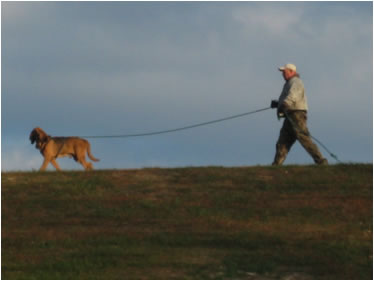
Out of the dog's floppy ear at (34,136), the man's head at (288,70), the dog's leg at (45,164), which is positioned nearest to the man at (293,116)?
the man's head at (288,70)

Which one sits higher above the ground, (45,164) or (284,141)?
(45,164)

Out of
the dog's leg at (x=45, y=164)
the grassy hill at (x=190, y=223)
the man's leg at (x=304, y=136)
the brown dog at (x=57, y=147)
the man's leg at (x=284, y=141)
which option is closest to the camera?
the grassy hill at (x=190, y=223)

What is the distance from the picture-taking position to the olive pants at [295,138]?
19.3 meters

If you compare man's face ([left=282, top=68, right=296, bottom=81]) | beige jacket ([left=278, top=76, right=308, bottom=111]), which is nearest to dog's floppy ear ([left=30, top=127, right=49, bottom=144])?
beige jacket ([left=278, top=76, right=308, bottom=111])

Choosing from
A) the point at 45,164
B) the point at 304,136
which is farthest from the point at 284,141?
the point at 45,164

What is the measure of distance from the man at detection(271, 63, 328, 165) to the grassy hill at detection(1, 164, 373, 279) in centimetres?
70

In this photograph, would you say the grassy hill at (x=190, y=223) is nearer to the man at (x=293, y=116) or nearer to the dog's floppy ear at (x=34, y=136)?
the man at (x=293, y=116)

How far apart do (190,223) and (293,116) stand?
4722 millimetres

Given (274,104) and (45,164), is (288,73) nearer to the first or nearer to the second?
(274,104)

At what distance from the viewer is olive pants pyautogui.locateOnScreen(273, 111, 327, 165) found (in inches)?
762

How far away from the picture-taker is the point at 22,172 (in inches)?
782

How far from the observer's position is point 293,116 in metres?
19.5

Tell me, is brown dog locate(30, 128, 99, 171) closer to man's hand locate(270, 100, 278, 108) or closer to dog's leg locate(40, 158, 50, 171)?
dog's leg locate(40, 158, 50, 171)

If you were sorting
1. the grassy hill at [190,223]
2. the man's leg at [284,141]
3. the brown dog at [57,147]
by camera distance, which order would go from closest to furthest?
1. the grassy hill at [190,223]
2. the man's leg at [284,141]
3. the brown dog at [57,147]
